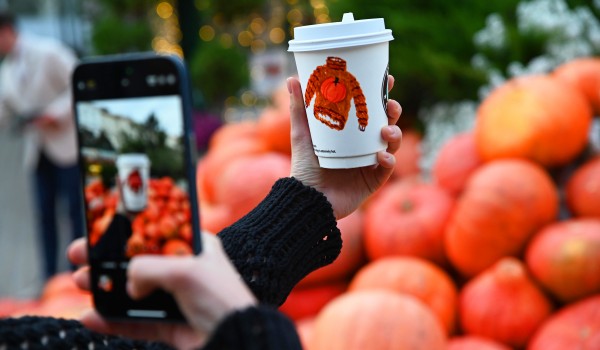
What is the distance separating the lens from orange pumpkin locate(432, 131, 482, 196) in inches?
109

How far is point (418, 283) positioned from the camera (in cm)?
254

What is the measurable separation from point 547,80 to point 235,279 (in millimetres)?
2275

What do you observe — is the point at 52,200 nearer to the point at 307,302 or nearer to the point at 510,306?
the point at 307,302

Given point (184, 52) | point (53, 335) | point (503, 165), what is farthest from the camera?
point (184, 52)

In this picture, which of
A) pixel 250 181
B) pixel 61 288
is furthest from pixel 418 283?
pixel 61 288

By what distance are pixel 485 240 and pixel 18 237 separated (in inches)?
197

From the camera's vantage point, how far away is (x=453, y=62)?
122 inches

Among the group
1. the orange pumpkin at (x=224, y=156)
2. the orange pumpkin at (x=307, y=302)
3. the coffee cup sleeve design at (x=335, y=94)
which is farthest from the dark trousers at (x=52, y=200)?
the coffee cup sleeve design at (x=335, y=94)

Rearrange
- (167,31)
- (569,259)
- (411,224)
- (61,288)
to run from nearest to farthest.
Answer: (569,259) → (411,224) → (61,288) → (167,31)

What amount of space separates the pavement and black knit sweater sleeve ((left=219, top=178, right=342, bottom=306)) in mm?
4103

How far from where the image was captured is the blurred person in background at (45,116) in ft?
16.1

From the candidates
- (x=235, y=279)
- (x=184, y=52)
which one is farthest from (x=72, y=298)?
(x=184, y=52)

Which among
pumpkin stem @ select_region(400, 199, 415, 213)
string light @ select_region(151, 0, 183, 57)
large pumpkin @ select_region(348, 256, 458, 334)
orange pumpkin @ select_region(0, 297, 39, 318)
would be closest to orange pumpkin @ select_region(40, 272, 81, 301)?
orange pumpkin @ select_region(0, 297, 39, 318)

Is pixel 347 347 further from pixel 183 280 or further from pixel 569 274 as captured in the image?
pixel 183 280
